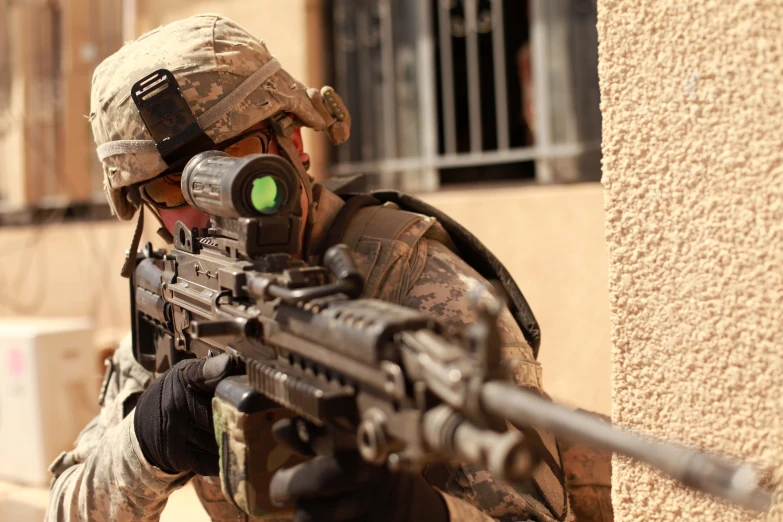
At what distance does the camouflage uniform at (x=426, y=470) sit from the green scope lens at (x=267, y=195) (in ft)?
1.22

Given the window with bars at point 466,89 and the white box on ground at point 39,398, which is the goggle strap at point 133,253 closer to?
the white box on ground at point 39,398

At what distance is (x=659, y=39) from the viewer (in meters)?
1.12

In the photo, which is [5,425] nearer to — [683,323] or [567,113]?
[567,113]

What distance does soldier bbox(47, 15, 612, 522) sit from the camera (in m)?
1.32

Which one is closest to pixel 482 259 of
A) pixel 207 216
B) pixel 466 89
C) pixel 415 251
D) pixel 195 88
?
pixel 415 251

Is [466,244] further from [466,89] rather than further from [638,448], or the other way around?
[466,89]

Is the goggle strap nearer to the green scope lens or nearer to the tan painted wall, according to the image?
the green scope lens

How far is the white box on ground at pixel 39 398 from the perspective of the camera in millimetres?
3452

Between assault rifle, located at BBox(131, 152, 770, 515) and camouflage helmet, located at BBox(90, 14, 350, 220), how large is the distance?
313 millimetres

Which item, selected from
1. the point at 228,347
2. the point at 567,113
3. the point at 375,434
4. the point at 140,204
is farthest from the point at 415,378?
the point at 567,113

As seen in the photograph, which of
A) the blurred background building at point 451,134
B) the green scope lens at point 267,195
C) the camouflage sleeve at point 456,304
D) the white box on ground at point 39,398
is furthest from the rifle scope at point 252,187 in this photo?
the white box on ground at point 39,398

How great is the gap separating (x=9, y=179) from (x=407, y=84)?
3.87 m

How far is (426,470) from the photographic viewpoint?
1408mm

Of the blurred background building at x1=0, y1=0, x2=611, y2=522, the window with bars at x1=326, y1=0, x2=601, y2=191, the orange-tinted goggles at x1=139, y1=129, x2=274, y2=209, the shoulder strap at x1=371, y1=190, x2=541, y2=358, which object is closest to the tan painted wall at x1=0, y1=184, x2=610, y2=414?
the blurred background building at x1=0, y1=0, x2=611, y2=522
